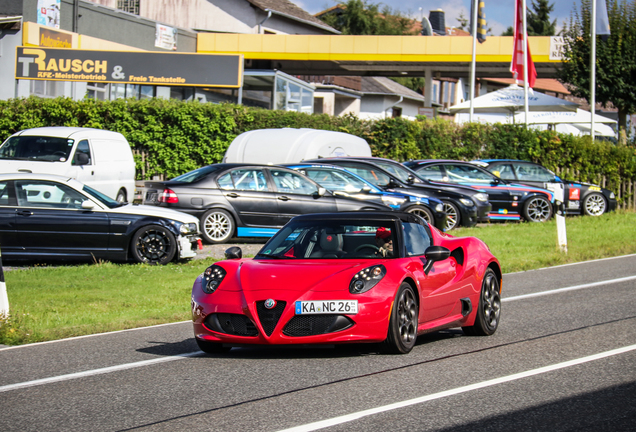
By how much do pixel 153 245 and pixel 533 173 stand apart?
13.1 meters

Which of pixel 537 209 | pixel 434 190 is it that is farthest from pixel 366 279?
pixel 537 209

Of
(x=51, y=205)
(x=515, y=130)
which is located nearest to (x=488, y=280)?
(x=51, y=205)

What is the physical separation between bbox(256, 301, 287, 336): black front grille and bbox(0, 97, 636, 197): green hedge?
20066 millimetres

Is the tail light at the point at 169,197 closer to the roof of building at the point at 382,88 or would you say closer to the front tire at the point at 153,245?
the front tire at the point at 153,245

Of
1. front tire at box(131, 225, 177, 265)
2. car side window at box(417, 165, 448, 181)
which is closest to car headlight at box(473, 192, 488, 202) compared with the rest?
car side window at box(417, 165, 448, 181)

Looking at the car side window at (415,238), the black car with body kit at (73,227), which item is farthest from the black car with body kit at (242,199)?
the car side window at (415,238)

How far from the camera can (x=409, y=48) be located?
40000mm

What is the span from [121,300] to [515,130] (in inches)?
744

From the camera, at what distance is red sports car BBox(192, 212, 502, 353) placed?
6652mm

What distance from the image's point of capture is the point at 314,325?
6.65 meters

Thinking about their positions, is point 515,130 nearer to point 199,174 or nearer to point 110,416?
point 199,174

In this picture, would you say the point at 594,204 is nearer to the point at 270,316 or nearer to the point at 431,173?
the point at 431,173

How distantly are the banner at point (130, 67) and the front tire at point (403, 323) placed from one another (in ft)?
72.5

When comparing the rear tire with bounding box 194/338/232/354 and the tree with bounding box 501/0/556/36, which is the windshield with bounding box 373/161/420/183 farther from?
the tree with bounding box 501/0/556/36
